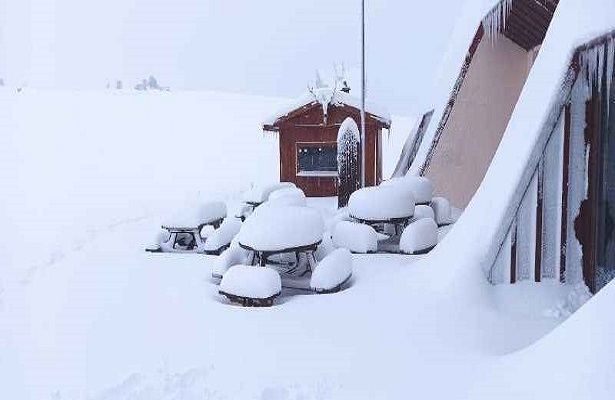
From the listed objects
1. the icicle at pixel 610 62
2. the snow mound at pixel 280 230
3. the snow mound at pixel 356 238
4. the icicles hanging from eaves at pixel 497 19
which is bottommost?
the snow mound at pixel 356 238

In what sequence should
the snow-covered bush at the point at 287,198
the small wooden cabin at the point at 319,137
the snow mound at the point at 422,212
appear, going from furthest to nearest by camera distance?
the small wooden cabin at the point at 319,137, the snow-covered bush at the point at 287,198, the snow mound at the point at 422,212

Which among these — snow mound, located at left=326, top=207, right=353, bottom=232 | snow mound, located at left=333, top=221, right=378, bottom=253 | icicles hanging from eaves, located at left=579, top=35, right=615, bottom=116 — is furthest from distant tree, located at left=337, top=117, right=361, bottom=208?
icicles hanging from eaves, located at left=579, top=35, right=615, bottom=116

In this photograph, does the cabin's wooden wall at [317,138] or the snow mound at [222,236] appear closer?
the snow mound at [222,236]

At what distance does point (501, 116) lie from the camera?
41.0 feet

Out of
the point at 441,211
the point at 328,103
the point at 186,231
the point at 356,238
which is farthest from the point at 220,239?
the point at 328,103

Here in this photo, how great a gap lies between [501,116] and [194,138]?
33882mm

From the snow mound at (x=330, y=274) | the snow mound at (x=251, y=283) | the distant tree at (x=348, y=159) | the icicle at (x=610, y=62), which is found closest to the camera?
the icicle at (x=610, y=62)

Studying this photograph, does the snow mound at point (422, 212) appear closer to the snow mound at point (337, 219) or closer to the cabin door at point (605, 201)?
the snow mound at point (337, 219)

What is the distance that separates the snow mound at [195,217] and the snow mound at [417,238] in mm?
3723

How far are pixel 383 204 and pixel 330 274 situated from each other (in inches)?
115

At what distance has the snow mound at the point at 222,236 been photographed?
877 centimetres

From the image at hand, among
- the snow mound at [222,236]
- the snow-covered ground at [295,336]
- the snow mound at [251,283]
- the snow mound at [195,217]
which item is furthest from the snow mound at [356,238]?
the snow mound at [195,217]

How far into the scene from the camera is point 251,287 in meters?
5.87

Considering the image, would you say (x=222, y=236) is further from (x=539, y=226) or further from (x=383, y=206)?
(x=539, y=226)
